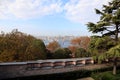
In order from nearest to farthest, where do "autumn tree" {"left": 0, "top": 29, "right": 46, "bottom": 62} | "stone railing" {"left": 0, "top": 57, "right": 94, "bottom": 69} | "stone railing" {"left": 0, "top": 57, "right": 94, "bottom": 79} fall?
"stone railing" {"left": 0, "top": 57, "right": 94, "bottom": 79} → "stone railing" {"left": 0, "top": 57, "right": 94, "bottom": 69} → "autumn tree" {"left": 0, "top": 29, "right": 46, "bottom": 62}

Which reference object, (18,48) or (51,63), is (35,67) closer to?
(51,63)

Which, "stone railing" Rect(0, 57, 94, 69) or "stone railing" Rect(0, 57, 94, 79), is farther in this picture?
"stone railing" Rect(0, 57, 94, 69)

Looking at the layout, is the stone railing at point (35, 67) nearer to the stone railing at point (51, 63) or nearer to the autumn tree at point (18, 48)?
the stone railing at point (51, 63)

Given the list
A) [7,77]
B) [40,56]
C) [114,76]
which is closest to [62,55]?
[40,56]

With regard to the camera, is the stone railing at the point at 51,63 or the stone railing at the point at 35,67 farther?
the stone railing at the point at 51,63

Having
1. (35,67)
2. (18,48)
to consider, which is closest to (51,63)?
(35,67)

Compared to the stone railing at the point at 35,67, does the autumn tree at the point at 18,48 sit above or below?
above

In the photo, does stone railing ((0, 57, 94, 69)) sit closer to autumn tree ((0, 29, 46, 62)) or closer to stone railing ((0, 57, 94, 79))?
stone railing ((0, 57, 94, 79))

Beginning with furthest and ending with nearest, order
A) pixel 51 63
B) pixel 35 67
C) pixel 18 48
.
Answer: pixel 18 48, pixel 51 63, pixel 35 67

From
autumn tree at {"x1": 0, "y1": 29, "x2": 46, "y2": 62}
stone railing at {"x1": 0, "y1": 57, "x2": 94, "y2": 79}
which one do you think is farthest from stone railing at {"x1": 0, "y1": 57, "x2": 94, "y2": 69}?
autumn tree at {"x1": 0, "y1": 29, "x2": 46, "y2": 62}

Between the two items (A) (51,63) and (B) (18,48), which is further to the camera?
(B) (18,48)

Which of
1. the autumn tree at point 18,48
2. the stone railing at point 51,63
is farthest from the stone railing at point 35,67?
the autumn tree at point 18,48

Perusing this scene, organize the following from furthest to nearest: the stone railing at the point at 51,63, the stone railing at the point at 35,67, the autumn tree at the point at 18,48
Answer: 1. the autumn tree at the point at 18,48
2. the stone railing at the point at 51,63
3. the stone railing at the point at 35,67

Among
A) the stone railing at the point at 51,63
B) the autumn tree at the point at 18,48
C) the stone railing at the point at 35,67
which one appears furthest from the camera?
the autumn tree at the point at 18,48
